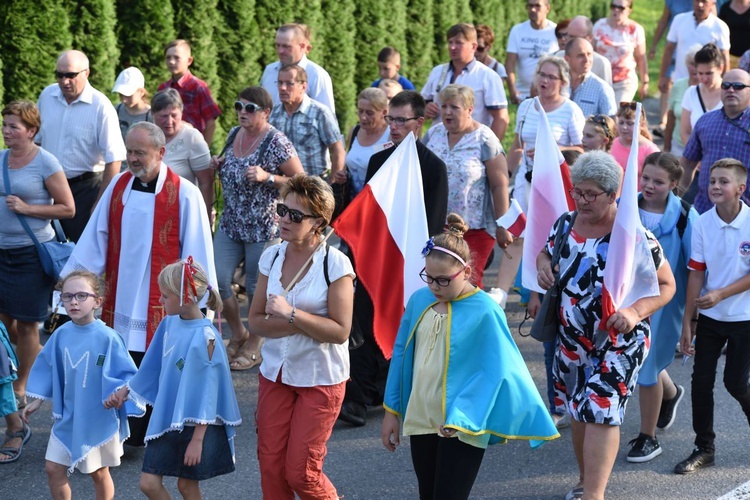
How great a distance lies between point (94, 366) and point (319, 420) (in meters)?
1.21

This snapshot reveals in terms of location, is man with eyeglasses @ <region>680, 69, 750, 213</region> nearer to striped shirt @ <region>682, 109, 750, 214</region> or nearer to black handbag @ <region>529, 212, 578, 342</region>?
striped shirt @ <region>682, 109, 750, 214</region>

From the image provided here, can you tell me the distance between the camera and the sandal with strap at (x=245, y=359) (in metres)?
8.47

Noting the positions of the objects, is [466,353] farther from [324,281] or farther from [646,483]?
[646,483]

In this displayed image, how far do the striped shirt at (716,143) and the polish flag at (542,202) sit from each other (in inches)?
75.8

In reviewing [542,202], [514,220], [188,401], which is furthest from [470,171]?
[188,401]

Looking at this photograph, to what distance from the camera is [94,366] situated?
5.80 metres

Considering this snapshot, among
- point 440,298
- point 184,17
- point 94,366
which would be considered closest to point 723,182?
point 440,298

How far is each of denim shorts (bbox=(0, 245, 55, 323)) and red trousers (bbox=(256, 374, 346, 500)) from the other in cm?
274

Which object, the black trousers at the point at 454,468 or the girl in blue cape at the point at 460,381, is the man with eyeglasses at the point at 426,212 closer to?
the girl in blue cape at the point at 460,381

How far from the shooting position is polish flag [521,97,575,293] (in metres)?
6.87

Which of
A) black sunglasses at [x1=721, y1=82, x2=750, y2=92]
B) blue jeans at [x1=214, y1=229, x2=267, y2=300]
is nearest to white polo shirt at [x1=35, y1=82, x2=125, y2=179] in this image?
blue jeans at [x1=214, y1=229, x2=267, y2=300]

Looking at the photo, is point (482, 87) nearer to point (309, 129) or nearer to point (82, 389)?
point (309, 129)

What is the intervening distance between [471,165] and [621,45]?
5.86m

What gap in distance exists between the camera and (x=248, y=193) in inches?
329
